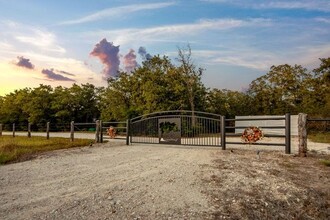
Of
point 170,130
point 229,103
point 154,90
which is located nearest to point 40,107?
point 154,90

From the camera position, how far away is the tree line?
32.1 meters

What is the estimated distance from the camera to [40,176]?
30.9 feet

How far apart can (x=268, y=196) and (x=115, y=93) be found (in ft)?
102

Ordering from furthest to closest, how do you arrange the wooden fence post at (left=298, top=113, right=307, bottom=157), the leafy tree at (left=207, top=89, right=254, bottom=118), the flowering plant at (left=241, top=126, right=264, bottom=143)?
the leafy tree at (left=207, top=89, right=254, bottom=118)
the flowering plant at (left=241, top=126, right=264, bottom=143)
the wooden fence post at (left=298, top=113, right=307, bottom=157)

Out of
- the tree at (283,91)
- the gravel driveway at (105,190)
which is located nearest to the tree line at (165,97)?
the tree at (283,91)

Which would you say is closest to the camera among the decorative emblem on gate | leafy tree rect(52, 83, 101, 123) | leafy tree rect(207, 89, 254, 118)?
the decorative emblem on gate

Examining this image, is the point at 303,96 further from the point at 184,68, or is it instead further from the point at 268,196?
the point at 268,196

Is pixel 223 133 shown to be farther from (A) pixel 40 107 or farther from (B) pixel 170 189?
(A) pixel 40 107

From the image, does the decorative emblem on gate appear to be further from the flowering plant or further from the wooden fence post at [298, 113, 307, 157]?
the wooden fence post at [298, 113, 307, 157]

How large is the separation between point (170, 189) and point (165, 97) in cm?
2414

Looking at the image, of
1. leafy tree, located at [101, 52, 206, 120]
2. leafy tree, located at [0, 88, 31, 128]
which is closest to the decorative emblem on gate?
leafy tree, located at [101, 52, 206, 120]

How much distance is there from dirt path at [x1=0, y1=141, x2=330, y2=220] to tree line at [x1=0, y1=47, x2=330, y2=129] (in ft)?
67.5

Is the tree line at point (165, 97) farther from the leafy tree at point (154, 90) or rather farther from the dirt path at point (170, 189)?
the dirt path at point (170, 189)

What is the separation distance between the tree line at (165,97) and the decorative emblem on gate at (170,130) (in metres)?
13.0
